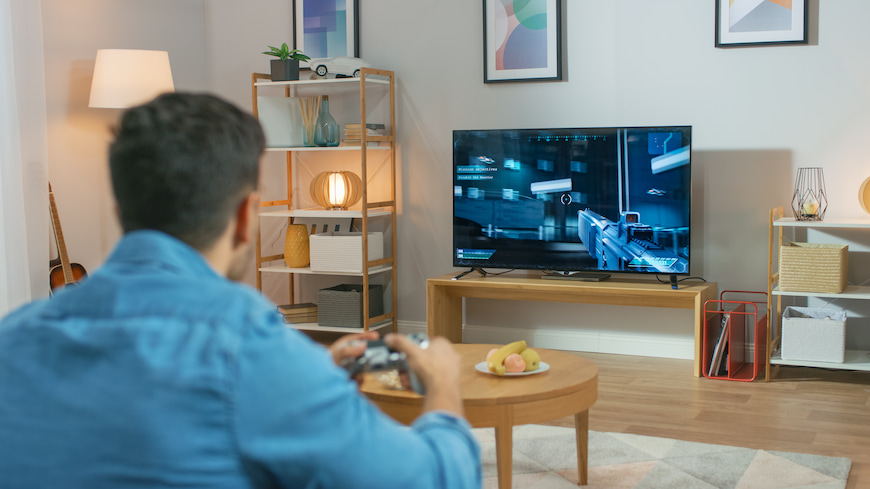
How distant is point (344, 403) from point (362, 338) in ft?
1.27

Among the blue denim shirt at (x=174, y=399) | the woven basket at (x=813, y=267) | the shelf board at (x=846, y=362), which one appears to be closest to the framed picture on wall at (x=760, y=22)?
the woven basket at (x=813, y=267)

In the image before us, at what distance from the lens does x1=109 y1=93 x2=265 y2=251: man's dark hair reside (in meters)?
0.76

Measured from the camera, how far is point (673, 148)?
12.6 ft

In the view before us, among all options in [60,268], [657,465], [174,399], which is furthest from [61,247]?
[174,399]

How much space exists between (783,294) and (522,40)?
1.85m

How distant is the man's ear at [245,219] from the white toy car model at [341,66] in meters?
3.74

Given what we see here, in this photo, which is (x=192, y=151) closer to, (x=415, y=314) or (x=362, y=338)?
(x=362, y=338)

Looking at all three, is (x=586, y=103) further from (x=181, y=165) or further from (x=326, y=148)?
(x=181, y=165)

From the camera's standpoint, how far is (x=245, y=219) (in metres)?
0.84

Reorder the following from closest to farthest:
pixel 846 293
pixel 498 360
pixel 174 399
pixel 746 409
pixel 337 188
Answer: pixel 174 399 → pixel 498 360 → pixel 746 409 → pixel 846 293 → pixel 337 188

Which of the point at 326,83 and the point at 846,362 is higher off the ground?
the point at 326,83

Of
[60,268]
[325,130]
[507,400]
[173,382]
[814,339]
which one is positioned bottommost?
[814,339]

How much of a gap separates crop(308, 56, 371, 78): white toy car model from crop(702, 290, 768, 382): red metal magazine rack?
7.38 feet

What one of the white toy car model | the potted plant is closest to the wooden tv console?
the white toy car model
